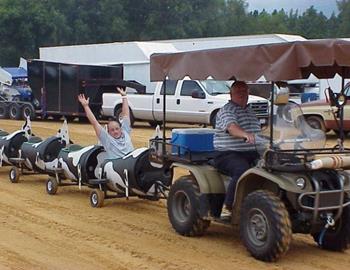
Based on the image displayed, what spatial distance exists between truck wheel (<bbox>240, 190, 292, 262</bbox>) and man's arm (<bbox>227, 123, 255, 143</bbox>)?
0.64 metres

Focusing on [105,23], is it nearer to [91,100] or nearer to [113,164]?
[91,100]

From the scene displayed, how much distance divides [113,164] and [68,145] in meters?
1.81

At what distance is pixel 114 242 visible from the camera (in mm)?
7594

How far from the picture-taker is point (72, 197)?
10.3 m

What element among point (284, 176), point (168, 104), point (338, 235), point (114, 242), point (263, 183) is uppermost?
point (168, 104)

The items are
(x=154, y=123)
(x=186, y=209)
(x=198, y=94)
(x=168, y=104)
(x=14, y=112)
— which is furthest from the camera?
(x=14, y=112)

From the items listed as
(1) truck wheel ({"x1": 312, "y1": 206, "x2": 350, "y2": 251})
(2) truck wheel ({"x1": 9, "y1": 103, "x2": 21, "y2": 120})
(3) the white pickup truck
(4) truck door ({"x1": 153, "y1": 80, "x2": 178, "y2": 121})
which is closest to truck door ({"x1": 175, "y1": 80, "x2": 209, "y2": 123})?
(3) the white pickup truck

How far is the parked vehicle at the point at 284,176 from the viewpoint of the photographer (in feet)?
20.5

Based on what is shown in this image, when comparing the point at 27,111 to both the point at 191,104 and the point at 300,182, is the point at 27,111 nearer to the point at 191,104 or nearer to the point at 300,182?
the point at 191,104

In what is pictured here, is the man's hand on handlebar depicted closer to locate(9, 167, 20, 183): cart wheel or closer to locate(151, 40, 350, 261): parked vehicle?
locate(151, 40, 350, 261): parked vehicle

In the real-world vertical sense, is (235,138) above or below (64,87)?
below

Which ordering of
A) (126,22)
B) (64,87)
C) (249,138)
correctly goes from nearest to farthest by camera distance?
(249,138) → (64,87) → (126,22)

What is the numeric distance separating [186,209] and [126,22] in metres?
63.5

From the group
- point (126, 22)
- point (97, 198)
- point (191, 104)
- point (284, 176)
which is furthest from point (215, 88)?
point (126, 22)
